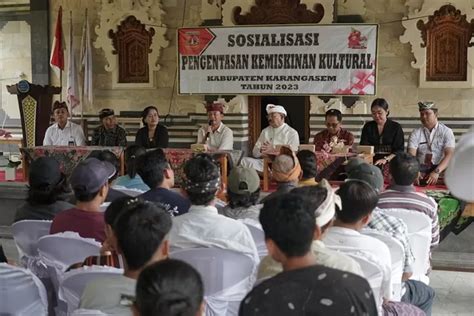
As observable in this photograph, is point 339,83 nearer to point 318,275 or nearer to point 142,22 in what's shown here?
point 142,22

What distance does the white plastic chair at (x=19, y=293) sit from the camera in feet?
8.01

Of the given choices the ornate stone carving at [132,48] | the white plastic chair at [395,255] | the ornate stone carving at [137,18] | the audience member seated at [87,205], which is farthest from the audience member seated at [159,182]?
the ornate stone carving at [132,48]

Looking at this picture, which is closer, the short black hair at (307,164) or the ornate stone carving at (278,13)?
the short black hair at (307,164)

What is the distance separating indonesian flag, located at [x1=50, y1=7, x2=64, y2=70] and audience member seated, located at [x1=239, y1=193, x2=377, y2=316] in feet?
25.2

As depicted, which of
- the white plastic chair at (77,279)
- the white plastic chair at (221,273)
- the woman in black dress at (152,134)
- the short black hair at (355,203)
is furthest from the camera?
the woman in black dress at (152,134)

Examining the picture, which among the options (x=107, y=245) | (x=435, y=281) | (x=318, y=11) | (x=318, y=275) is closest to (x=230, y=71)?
(x=318, y=11)

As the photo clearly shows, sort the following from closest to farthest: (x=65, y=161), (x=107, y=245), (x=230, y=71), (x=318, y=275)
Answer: (x=318, y=275)
(x=107, y=245)
(x=65, y=161)
(x=230, y=71)

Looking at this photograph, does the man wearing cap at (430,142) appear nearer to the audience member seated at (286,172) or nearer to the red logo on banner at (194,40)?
the audience member seated at (286,172)

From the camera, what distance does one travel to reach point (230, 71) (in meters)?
8.37

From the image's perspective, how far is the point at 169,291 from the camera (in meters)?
1.52

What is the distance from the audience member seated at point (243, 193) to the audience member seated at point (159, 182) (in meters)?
0.27

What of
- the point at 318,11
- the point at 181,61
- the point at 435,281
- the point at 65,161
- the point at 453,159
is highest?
the point at 318,11

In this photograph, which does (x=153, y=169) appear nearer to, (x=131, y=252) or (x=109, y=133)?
(x=131, y=252)

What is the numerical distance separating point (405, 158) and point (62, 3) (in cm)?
667
